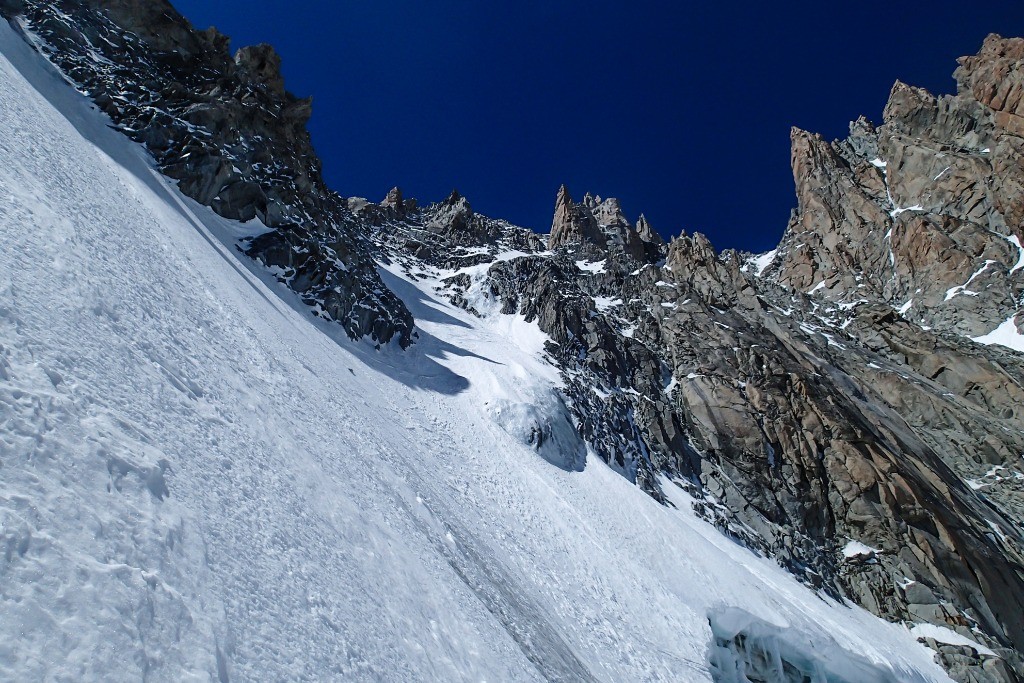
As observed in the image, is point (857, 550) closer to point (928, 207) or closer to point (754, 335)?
point (754, 335)

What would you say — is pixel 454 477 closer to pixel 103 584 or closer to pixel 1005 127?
pixel 103 584

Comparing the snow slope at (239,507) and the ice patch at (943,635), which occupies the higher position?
the ice patch at (943,635)

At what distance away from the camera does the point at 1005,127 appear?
85375mm

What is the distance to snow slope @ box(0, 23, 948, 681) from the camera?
4.83 meters

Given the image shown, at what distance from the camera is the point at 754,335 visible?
59.1 meters

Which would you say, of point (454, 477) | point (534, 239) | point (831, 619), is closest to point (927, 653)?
point (831, 619)

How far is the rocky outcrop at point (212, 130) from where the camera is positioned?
1351 inches

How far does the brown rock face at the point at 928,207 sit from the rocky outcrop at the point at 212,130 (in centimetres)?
8691

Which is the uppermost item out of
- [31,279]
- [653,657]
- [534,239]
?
[534,239]

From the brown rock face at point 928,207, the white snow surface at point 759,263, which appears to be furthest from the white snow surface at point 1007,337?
the white snow surface at point 759,263

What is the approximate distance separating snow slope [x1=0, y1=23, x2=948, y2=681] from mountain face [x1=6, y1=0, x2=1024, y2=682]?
22.3ft

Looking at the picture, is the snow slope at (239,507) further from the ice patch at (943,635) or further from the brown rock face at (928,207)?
the brown rock face at (928,207)

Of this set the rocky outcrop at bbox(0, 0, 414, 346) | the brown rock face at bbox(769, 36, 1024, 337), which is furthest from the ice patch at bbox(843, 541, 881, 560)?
the brown rock face at bbox(769, 36, 1024, 337)

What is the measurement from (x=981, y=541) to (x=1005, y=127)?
85.6 m
